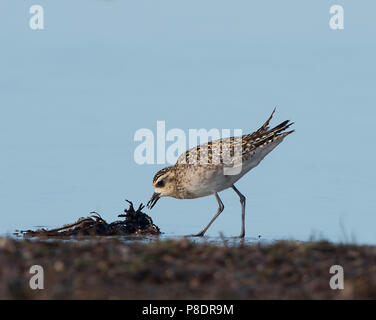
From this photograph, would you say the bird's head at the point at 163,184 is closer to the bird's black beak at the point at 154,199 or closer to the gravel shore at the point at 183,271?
the bird's black beak at the point at 154,199

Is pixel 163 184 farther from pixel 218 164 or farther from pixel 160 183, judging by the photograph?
pixel 218 164

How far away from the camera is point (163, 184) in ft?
59.6

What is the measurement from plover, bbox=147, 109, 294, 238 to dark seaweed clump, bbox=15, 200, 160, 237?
0.84 meters

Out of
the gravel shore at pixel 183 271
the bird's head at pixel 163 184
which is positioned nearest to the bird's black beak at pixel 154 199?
the bird's head at pixel 163 184

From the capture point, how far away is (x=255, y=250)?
10938 mm

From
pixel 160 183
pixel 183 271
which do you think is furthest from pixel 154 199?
pixel 183 271

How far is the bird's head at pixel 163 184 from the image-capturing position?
18.0 m

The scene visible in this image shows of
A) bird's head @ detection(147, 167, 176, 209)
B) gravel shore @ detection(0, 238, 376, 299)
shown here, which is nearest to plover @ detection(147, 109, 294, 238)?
bird's head @ detection(147, 167, 176, 209)

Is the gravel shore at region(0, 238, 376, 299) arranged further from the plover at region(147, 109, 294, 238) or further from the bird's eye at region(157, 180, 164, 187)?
the bird's eye at region(157, 180, 164, 187)

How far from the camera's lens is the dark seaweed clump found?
16.5 metres

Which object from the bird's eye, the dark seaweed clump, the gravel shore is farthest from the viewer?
the bird's eye

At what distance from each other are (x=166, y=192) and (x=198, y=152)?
156cm

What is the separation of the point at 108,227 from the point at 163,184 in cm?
209
